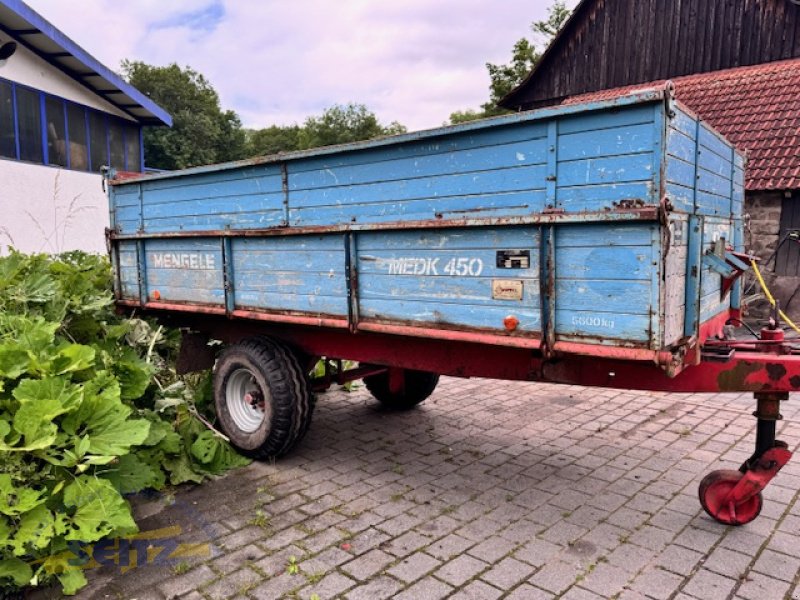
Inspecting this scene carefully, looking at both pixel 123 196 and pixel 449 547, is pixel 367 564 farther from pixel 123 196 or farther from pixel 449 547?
pixel 123 196


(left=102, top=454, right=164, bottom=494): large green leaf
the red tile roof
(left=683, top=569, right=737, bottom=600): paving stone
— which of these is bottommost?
(left=683, top=569, right=737, bottom=600): paving stone

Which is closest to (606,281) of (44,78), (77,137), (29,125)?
(29,125)

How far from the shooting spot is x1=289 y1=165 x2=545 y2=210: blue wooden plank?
298 cm

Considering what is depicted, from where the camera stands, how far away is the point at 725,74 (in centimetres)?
1235

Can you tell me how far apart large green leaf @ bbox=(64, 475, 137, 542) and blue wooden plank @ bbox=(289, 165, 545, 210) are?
2072 mm

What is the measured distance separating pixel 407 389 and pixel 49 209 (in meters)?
10.5

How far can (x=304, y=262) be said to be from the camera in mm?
3963

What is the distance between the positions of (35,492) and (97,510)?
296mm

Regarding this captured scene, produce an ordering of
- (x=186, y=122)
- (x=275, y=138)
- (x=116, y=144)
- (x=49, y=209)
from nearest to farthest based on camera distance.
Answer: (x=49, y=209) → (x=116, y=144) → (x=186, y=122) → (x=275, y=138)

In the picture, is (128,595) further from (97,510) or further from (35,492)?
(35,492)

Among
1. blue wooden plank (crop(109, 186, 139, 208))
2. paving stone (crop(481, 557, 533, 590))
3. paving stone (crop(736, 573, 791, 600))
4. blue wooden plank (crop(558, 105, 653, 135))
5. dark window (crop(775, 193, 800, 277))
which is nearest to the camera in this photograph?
blue wooden plank (crop(558, 105, 653, 135))

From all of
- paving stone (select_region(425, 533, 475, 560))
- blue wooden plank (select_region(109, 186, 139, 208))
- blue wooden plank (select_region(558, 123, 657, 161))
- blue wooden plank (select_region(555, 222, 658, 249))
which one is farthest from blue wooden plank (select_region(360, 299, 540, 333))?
blue wooden plank (select_region(109, 186, 139, 208))

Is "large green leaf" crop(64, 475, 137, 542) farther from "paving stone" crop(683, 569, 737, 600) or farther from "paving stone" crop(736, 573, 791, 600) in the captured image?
"paving stone" crop(736, 573, 791, 600)

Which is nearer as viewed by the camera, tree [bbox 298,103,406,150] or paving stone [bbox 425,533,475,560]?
paving stone [bbox 425,533,475,560]
